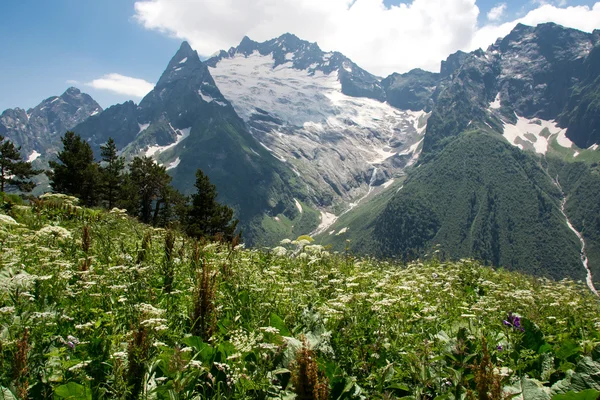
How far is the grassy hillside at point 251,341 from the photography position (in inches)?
136

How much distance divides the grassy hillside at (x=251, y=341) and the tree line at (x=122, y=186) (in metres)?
40.6

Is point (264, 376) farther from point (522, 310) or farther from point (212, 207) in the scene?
point (212, 207)

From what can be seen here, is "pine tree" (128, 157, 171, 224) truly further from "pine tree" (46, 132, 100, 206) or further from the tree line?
"pine tree" (46, 132, 100, 206)

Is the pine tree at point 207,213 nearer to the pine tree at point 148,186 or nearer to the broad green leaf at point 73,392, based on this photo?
the pine tree at point 148,186

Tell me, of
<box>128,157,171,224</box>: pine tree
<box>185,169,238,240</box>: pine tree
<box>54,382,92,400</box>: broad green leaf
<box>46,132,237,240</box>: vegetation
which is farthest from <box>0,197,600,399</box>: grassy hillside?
<box>128,157,171,224</box>: pine tree

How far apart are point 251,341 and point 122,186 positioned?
210 feet

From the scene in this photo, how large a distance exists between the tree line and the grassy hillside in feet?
133

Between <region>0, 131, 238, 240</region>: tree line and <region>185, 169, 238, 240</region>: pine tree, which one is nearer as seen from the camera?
<region>185, 169, 238, 240</region>: pine tree

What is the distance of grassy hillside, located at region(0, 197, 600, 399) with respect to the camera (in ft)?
11.4

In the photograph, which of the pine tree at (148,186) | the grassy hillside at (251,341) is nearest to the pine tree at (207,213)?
the pine tree at (148,186)

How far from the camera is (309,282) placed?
8.20 meters

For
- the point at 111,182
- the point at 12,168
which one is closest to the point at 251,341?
the point at 111,182

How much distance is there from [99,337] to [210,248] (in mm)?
5784

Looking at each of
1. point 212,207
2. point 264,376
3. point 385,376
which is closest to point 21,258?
point 264,376
